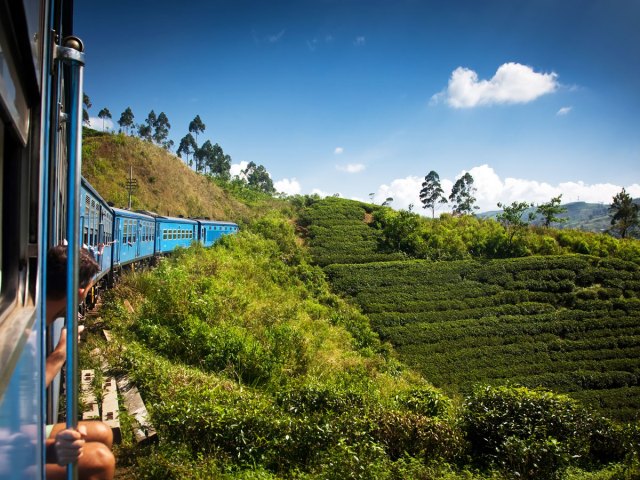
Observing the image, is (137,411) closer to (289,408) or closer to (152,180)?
(289,408)

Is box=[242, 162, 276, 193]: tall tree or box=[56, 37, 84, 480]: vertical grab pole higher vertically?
box=[242, 162, 276, 193]: tall tree

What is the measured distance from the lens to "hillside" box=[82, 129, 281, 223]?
33.8 meters

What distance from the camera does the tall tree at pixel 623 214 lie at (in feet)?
116

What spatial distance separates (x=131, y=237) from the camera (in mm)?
13352

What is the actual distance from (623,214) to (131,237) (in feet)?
137

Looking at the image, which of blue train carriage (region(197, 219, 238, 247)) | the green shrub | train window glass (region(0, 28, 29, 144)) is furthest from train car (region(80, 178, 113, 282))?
blue train carriage (region(197, 219, 238, 247))

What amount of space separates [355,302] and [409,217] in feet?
30.5

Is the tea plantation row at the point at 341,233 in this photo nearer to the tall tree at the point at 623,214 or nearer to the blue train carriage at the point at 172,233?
the blue train carriage at the point at 172,233

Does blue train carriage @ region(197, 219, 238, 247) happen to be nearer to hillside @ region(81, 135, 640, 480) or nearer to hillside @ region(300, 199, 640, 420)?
hillside @ region(300, 199, 640, 420)

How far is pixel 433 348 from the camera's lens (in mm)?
16672

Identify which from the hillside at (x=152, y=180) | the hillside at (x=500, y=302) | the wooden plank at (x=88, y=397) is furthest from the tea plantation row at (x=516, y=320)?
the hillside at (x=152, y=180)

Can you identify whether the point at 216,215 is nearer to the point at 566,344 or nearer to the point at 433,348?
the point at 433,348

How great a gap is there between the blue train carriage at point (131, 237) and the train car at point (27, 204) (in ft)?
36.5

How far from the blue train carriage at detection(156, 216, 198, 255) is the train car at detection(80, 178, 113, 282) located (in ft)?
20.0
